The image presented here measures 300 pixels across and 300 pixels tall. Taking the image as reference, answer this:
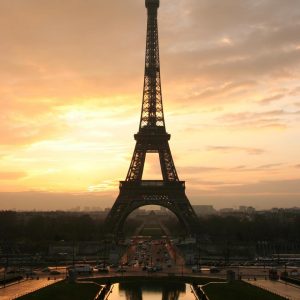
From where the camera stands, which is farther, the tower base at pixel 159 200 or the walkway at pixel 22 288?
the tower base at pixel 159 200

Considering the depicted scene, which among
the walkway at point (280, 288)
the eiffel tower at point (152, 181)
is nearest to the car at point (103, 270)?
the walkway at point (280, 288)

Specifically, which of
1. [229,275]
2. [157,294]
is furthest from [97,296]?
[229,275]

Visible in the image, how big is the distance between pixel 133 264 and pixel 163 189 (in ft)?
55.5

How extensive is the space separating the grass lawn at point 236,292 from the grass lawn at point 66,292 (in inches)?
301

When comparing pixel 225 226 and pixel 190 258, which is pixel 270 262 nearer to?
pixel 190 258

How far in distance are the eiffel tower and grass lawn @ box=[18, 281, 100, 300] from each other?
30.9 metres

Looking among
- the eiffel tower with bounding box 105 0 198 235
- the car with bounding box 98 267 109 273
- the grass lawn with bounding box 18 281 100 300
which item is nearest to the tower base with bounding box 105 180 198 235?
the eiffel tower with bounding box 105 0 198 235

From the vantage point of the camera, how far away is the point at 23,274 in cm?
4525

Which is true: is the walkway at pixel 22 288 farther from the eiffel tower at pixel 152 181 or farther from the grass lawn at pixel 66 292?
the eiffel tower at pixel 152 181

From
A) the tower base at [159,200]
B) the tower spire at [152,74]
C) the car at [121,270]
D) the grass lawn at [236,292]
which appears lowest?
the grass lawn at [236,292]

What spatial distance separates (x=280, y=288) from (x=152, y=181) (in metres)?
36.0

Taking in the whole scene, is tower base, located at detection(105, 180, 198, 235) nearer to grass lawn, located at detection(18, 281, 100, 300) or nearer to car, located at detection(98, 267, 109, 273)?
car, located at detection(98, 267, 109, 273)

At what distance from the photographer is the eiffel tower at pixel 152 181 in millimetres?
68375

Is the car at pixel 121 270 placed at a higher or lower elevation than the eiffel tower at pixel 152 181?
lower
